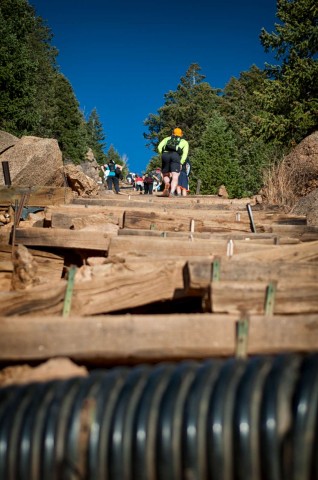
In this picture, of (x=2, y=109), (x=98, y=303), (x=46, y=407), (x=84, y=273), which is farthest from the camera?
(x=2, y=109)

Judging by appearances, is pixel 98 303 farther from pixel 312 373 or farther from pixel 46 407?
pixel 312 373

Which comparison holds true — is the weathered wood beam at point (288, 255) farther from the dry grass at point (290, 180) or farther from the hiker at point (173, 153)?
the hiker at point (173, 153)

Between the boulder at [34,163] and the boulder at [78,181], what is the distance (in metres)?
0.69

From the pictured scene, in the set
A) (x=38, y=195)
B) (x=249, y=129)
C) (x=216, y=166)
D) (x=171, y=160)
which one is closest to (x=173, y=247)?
(x=38, y=195)

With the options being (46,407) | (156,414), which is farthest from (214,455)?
(46,407)

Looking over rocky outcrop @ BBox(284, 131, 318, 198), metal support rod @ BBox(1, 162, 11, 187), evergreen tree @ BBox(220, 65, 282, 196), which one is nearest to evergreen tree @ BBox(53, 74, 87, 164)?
evergreen tree @ BBox(220, 65, 282, 196)

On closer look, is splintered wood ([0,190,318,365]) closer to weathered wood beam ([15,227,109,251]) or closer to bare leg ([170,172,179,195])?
weathered wood beam ([15,227,109,251])

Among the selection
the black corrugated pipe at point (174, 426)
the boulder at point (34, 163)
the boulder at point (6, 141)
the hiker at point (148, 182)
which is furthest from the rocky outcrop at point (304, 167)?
the black corrugated pipe at point (174, 426)

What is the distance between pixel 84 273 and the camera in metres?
3.53

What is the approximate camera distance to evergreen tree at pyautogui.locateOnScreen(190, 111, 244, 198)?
27.5 metres

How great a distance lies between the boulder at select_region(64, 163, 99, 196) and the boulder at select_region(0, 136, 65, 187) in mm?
690

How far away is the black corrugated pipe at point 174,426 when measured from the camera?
1977 millimetres

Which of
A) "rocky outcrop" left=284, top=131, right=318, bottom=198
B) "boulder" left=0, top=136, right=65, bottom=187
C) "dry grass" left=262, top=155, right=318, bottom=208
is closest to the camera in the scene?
"boulder" left=0, top=136, right=65, bottom=187

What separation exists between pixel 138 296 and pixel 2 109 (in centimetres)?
2683
